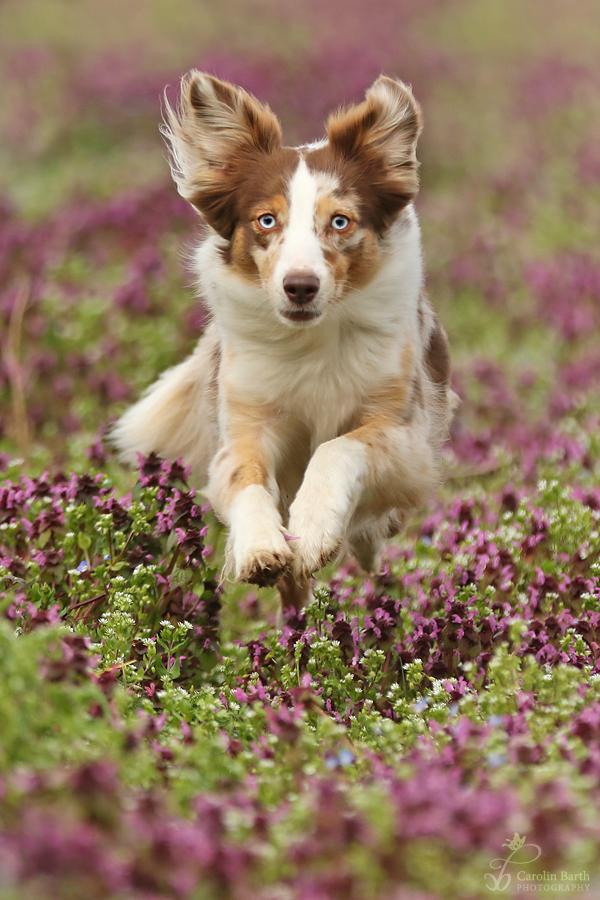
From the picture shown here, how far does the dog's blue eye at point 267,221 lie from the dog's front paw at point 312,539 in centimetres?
114

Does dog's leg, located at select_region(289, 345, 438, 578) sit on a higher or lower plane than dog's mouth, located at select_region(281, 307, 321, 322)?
lower

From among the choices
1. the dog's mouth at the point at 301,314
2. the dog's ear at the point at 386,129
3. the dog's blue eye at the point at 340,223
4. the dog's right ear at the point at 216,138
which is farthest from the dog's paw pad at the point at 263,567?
the dog's ear at the point at 386,129

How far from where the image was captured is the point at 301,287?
3896 millimetres

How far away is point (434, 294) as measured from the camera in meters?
10.3

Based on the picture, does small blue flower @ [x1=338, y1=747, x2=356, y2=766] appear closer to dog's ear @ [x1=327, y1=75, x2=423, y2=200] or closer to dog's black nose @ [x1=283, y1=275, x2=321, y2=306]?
dog's black nose @ [x1=283, y1=275, x2=321, y2=306]

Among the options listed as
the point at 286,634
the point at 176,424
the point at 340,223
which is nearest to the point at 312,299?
the point at 340,223

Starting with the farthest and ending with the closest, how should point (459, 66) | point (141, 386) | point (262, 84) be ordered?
1. point (459, 66)
2. point (262, 84)
3. point (141, 386)

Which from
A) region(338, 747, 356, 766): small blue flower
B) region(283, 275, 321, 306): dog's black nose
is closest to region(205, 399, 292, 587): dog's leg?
region(283, 275, 321, 306): dog's black nose

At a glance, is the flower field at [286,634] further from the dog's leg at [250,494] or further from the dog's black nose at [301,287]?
the dog's black nose at [301,287]

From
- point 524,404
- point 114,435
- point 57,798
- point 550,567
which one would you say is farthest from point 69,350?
point 57,798

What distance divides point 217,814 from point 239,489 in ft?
6.96

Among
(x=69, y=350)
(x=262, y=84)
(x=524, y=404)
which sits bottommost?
(x=524, y=404)

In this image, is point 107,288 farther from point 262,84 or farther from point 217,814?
point 262,84

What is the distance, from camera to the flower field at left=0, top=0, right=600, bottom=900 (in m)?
2.06
